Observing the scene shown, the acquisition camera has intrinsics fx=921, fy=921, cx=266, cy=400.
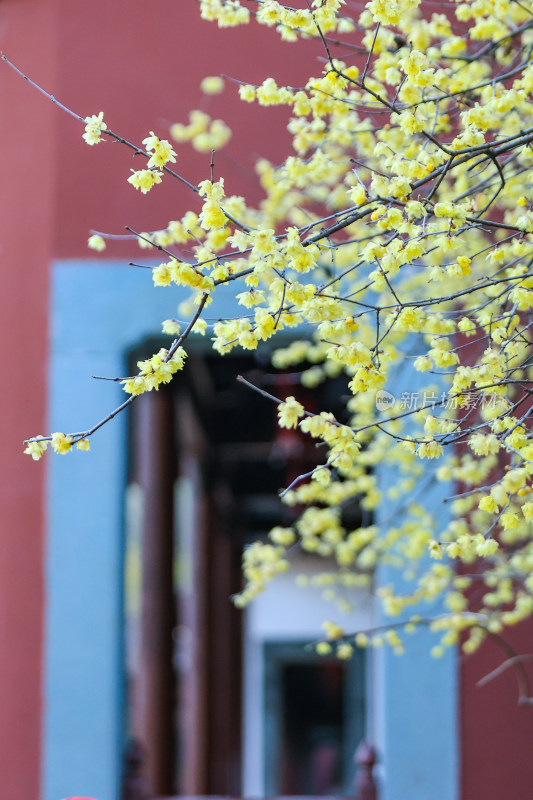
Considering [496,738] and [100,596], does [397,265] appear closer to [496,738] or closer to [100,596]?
[100,596]

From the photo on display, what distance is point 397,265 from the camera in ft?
8.17

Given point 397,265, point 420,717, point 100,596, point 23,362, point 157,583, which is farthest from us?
point 157,583

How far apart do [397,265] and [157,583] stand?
5498 mm

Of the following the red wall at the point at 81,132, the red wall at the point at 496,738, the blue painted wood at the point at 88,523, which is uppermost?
the red wall at the point at 81,132

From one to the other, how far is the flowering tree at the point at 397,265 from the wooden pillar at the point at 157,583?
3.01 meters

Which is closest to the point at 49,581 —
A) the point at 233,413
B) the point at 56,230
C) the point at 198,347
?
the point at 198,347

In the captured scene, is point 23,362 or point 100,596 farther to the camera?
point 23,362

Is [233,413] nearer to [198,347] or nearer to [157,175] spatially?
[198,347]

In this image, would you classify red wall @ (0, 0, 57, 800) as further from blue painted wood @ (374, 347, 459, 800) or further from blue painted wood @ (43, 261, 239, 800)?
blue painted wood @ (374, 347, 459, 800)

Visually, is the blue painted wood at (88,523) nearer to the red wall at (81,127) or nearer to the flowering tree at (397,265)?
the red wall at (81,127)

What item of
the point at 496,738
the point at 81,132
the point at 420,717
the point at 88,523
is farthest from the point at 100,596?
the point at 81,132

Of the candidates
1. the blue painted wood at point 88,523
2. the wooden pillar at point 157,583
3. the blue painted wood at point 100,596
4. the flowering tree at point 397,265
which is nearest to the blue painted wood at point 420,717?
the blue painted wood at point 100,596

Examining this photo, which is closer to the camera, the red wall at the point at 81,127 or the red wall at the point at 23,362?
the red wall at the point at 23,362

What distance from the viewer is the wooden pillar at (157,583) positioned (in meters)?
7.48
